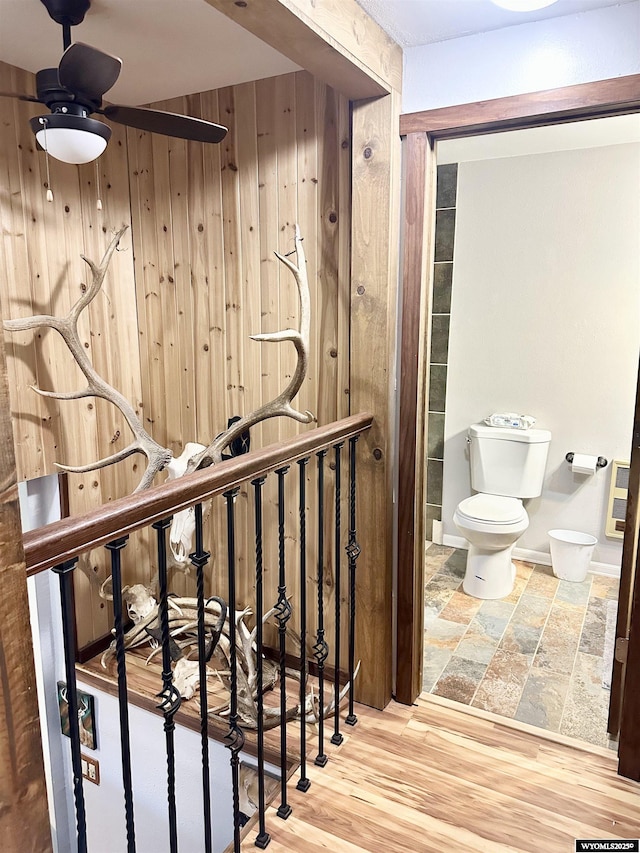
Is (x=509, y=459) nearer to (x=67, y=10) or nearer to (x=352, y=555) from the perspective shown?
(x=352, y=555)

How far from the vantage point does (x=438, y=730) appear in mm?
2277

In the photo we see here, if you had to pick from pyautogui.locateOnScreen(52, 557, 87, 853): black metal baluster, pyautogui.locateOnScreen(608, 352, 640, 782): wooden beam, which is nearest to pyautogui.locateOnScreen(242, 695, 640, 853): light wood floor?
pyautogui.locateOnScreen(608, 352, 640, 782): wooden beam

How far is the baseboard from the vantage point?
12.7 feet

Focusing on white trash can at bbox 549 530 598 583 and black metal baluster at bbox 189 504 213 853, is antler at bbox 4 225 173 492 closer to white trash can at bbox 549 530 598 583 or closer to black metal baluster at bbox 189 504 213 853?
black metal baluster at bbox 189 504 213 853

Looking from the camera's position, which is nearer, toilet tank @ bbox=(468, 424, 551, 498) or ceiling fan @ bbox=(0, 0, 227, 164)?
ceiling fan @ bbox=(0, 0, 227, 164)

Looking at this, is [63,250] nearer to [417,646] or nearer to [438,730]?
[417,646]

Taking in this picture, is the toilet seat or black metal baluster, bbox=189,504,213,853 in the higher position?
black metal baluster, bbox=189,504,213,853

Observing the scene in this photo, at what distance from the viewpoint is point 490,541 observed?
354cm

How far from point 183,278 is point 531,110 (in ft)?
5.19

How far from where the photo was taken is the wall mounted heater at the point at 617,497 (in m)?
3.71

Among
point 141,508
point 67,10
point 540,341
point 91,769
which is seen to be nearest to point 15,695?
point 141,508

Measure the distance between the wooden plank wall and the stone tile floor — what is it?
90 cm

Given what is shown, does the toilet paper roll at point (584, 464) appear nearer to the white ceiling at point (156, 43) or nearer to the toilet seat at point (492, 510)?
the toilet seat at point (492, 510)

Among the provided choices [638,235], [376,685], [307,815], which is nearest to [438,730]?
[376,685]
